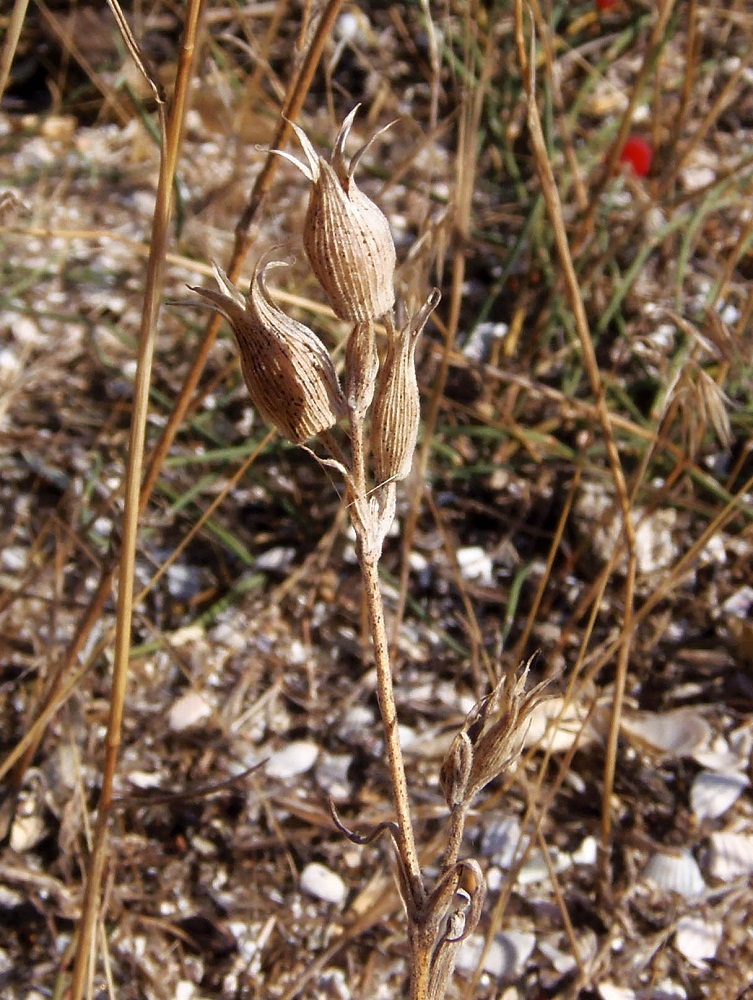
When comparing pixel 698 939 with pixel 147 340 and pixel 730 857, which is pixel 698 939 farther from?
pixel 147 340

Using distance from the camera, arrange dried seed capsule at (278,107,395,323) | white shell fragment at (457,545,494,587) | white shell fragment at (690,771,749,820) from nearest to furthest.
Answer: dried seed capsule at (278,107,395,323) → white shell fragment at (690,771,749,820) → white shell fragment at (457,545,494,587)

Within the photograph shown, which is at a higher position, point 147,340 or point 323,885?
point 147,340

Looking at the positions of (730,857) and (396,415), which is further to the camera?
(730,857)

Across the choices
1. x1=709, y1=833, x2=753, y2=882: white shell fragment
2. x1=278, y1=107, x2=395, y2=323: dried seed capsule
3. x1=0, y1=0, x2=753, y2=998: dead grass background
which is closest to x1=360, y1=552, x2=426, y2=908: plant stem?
x1=278, y1=107, x2=395, y2=323: dried seed capsule

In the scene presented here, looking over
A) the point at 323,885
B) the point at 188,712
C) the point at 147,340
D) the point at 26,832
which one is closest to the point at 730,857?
the point at 323,885

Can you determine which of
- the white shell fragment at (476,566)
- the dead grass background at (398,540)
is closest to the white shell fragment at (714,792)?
the dead grass background at (398,540)

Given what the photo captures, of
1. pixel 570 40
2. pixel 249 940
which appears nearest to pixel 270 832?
pixel 249 940

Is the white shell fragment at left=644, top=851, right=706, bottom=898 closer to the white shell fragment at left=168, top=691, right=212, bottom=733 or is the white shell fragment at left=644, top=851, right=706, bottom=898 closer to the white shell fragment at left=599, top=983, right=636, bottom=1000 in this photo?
the white shell fragment at left=599, top=983, right=636, bottom=1000
